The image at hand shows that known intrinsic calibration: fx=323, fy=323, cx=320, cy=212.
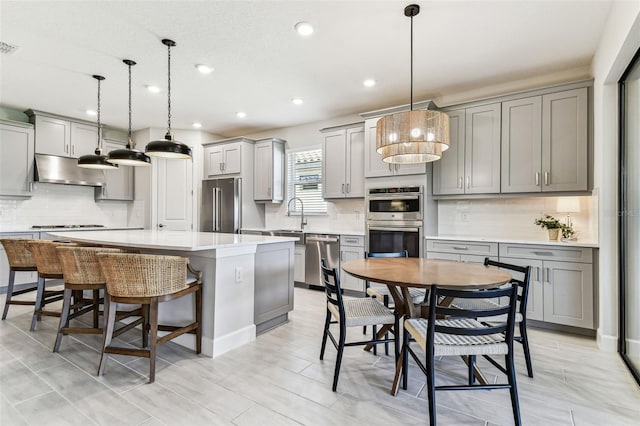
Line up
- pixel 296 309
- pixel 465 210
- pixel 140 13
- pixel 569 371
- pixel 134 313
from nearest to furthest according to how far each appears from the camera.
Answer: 1. pixel 569 371
2. pixel 140 13
3. pixel 134 313
4. pixel 296 309
5. pixel 465 210

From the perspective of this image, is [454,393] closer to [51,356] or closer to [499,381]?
[499,381]

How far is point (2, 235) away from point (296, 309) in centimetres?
432

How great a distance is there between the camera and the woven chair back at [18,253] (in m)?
3.30

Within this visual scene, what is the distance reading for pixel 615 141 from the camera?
2.69 metres

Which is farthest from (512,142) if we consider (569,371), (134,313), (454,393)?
(134,313)

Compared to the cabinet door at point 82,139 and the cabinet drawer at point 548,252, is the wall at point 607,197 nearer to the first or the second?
the cabinet drawer at point 548,252

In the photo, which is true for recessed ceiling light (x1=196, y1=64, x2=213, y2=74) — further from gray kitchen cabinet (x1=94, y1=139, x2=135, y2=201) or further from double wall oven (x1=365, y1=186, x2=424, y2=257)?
gray kitchen cabinet (x1=94, y1=139, x2=135, y2=201)

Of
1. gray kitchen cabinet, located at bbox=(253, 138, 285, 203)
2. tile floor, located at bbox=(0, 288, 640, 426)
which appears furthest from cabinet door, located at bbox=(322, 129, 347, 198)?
tile floor, located at bbox=(0, 288, 640, 426)


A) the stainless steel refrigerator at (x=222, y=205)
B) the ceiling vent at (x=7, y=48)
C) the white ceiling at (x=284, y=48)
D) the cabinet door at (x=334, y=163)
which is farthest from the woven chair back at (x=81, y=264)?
the cabinet door at (x=334, y=163)

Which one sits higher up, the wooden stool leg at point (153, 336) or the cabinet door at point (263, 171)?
the cabinet door at point (263, 171)

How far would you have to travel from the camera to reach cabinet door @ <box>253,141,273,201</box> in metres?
5.57

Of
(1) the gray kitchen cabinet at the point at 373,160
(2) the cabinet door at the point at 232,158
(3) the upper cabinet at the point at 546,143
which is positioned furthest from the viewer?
(2) the cabinet door at the point at 232,158

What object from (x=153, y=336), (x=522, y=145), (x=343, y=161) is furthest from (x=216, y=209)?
(x=522, y=145)

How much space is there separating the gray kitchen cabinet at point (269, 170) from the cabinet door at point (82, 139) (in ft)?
9.10
